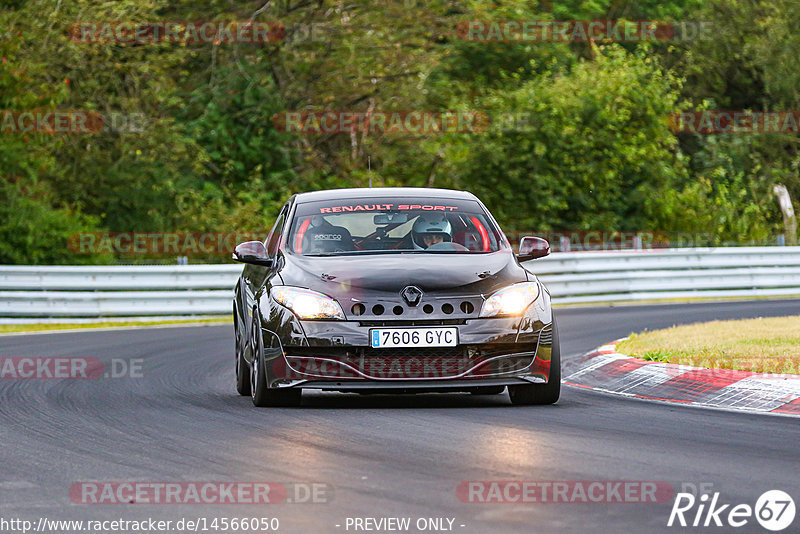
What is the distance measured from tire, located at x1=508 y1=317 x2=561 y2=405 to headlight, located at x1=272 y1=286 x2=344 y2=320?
1.43 meters

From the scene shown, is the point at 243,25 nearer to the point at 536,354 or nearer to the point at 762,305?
the point at 762,305

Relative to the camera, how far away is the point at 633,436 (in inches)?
333

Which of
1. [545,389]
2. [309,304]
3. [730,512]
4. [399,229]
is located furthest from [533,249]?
[730,512]

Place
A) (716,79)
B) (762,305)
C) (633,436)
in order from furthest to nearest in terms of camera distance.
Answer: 1. (716,79)
2. (762,305)
3. (633,436)

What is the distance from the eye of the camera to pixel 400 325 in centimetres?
970

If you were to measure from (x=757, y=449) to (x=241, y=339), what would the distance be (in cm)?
491

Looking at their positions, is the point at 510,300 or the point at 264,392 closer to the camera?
the point at 510,300

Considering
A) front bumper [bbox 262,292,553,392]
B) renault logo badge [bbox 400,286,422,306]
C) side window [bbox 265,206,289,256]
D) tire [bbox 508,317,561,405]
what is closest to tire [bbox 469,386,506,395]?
tire [bbox 508,317,561,405]

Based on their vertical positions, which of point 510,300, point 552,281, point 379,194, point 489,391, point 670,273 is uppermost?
point 379,194

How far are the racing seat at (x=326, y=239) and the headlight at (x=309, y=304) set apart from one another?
0.81 metres

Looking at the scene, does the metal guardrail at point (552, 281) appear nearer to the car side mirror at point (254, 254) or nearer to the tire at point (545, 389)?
the car side mirror at point (254, 254)

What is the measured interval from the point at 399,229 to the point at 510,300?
1.53 meters

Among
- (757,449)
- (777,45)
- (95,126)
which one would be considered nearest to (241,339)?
(757,449)

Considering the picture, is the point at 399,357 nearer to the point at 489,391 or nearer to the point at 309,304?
the point at 309,304
